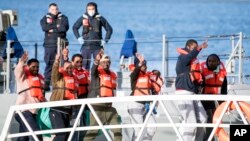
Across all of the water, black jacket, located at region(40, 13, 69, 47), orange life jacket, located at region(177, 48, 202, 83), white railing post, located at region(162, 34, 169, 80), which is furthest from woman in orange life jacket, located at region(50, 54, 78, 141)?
the water

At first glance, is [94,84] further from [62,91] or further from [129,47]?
[129,47]

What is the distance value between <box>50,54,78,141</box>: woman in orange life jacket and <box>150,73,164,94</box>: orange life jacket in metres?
1.54

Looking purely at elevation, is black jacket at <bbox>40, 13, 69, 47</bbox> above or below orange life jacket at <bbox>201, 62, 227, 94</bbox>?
above

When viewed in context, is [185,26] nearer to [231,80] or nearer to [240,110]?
[231,80]

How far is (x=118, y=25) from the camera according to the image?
9981 centimetres

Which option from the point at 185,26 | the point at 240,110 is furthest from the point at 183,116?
the point at 185,26

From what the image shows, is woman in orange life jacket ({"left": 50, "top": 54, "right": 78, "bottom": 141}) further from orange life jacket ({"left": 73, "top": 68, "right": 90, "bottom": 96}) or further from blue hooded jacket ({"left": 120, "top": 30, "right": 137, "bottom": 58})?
blue hooded jacket ({"left": 120, "top": 30, "right": 137, "bottom": 58})

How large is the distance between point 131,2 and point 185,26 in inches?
1965

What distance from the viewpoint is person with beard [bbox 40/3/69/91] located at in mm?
19000

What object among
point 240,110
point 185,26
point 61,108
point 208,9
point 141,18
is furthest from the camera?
point 208,9

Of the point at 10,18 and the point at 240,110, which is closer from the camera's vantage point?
the point at 240,110

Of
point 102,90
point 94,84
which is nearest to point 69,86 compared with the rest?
point 94,84

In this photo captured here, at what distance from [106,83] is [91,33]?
10.4 feet

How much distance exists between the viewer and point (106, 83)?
16047 millimetres
